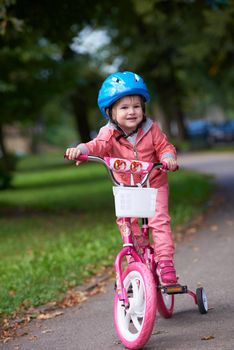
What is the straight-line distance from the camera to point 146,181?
5.24 m

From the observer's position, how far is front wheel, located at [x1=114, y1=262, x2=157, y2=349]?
16.0 ft

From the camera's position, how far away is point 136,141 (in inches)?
217

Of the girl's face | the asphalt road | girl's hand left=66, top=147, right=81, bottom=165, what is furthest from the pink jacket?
the asphalt road

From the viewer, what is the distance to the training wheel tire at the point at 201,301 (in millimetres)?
5727

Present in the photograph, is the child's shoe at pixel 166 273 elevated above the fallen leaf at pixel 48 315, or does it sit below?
above

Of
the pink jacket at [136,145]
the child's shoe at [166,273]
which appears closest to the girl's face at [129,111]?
the pink jacket at [136,145]

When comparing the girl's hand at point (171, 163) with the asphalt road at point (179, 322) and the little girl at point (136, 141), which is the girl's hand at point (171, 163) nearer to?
the little girl at point (136, 141)

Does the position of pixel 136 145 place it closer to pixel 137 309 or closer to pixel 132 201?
pixel 132 201

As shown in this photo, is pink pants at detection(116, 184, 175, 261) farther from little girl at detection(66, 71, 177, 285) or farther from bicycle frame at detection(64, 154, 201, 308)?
bicycle frame at detection(64, 154, 201, 308)

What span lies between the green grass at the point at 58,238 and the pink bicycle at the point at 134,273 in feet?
6.35

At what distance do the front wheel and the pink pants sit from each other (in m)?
0.33

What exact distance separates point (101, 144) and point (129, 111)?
1.00ft

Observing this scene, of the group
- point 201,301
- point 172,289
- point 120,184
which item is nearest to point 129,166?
point 120,184

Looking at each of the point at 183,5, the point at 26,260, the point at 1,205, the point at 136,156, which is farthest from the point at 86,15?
the point at 136,156
